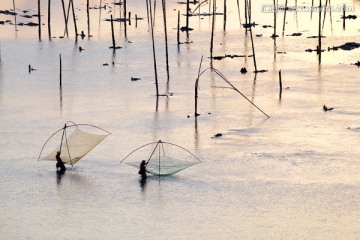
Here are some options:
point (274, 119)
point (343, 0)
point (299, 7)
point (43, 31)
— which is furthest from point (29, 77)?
point (343, 0)

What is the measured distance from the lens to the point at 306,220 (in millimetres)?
20297

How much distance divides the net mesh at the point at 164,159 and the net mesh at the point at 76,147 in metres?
1.20

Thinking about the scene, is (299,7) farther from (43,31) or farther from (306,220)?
(306,220)

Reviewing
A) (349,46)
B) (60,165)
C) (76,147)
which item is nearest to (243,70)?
(349,46)

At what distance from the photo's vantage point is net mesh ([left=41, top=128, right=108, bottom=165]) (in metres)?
25.2

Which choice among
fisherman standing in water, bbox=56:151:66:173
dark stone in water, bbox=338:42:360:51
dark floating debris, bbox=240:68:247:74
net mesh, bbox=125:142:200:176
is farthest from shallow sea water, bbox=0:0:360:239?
→ dark stone in water, bbox=338:42:360:51

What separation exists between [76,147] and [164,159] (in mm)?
2816

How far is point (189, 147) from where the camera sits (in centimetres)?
2731

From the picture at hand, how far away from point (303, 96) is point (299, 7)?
43.1 meters

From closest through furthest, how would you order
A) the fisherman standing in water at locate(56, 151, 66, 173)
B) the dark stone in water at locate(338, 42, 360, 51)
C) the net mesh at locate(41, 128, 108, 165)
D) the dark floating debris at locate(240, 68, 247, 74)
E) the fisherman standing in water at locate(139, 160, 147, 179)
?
1. the fisherman standing in water at locate(139, 160, 147, 179)
2. the fisherman standing in water at locate(56, 151, 66, 173)
3. the net mesh at locate(41, 128, 108, 165)
4. the dark floating debris at locate(240, 68, 247, 74)
5. the dark stone in water at locate(338, 42, 360, 51)

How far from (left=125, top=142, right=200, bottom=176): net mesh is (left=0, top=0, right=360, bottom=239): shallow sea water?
30 centimetres

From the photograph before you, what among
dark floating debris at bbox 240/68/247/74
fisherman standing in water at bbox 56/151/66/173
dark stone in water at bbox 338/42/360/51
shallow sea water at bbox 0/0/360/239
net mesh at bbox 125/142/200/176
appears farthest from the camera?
dark stone in water at bbox 338/42/360/51

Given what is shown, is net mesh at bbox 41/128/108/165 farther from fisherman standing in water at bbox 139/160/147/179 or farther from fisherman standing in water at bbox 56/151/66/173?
fisherman standing in water at bbox 139/160/147/179

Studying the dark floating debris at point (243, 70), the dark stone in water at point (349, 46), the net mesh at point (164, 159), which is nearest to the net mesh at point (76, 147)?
the net mesh at point (164, 159)
